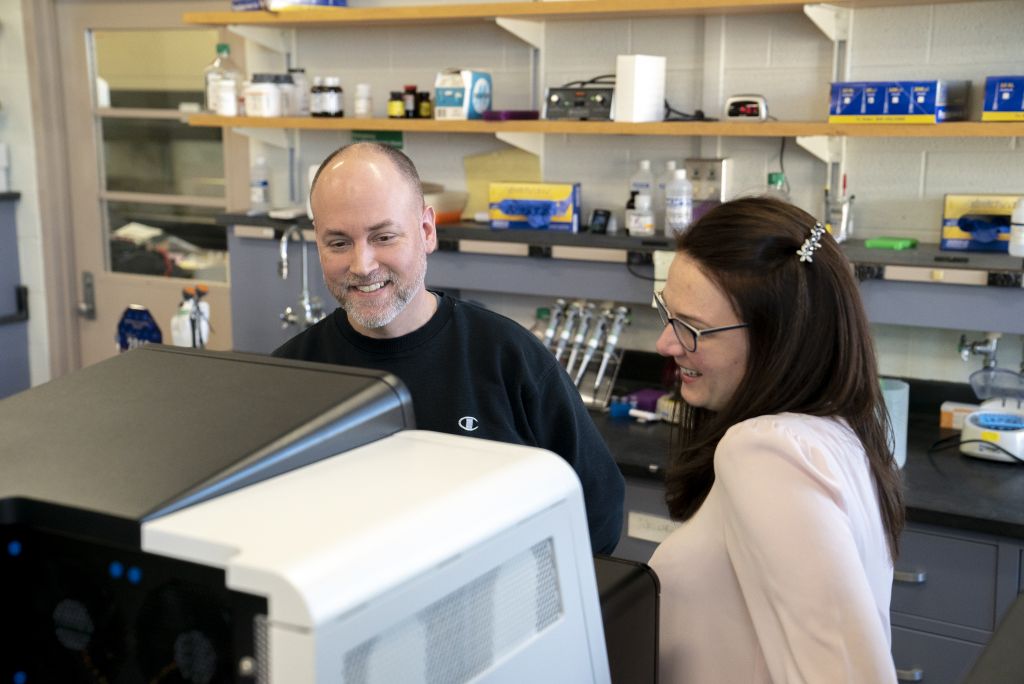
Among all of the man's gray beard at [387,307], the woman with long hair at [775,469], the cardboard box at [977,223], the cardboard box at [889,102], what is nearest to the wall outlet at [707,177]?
the cardboard box at [889,102]

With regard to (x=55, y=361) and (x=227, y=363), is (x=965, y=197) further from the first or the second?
(x=55, y=361)

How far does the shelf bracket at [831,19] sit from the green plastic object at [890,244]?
0.52m

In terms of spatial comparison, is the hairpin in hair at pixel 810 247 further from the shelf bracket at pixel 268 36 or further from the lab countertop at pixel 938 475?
the shelf bracket at pixel 268 36

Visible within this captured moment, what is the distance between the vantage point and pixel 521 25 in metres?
3.16

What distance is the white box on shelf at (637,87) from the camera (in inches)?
114

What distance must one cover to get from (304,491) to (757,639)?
58 centimetres

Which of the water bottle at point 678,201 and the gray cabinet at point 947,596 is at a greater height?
the water bottle at point 678,201

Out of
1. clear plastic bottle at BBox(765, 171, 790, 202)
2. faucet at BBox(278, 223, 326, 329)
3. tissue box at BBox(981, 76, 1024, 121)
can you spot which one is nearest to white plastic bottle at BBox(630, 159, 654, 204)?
clear plastic bottle at BBox(765, 171, 790, 202)

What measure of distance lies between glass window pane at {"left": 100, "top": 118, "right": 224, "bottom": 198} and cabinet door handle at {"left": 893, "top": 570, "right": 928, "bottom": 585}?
265 centimetres

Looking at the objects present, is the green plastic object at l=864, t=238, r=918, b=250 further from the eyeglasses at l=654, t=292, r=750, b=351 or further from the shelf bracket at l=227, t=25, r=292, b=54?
the shelf bracket at l=227, t=25, r=292, b=54

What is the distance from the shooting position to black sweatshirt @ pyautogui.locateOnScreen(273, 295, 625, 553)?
170 cm

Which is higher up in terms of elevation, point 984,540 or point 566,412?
point 566,412

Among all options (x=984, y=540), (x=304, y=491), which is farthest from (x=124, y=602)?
(x=984, y=540)

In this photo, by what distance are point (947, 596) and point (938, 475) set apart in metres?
0.28
